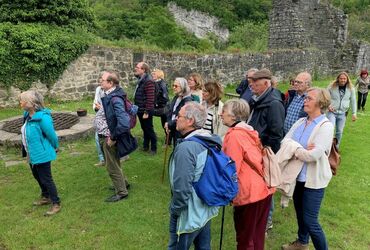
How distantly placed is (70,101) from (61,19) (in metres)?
3.09

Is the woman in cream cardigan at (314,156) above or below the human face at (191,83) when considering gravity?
below

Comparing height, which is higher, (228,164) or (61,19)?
(61,19)

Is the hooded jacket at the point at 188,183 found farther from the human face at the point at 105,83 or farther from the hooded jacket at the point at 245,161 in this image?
the human face at the point at 105,83

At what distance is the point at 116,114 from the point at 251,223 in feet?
7.77

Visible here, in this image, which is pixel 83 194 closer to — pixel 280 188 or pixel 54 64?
pixel 280 188

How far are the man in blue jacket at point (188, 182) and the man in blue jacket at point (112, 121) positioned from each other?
1.86m

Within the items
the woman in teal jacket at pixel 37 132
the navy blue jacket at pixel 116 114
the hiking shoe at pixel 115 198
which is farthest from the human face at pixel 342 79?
the woman in teal jacket at pixel 37 132

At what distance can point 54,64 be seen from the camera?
12.4m

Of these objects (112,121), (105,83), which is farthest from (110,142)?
(105,83)

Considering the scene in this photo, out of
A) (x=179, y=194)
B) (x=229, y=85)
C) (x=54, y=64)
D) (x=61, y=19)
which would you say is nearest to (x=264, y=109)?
(x=179, y=194)

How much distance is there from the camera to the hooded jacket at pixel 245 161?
3596mm

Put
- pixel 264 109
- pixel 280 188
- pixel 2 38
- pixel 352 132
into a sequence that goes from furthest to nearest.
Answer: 1. pixel 2 38
2. pixel 352 132
3. pixel 264 109
4. pixel 280 188

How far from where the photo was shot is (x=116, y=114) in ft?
16.9

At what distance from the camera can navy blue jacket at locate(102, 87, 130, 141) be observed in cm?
513
